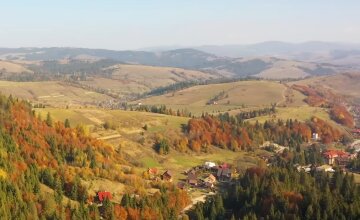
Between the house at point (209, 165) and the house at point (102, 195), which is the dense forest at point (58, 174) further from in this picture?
the house at point (209, 165)

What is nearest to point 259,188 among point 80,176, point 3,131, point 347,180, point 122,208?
point 347,180

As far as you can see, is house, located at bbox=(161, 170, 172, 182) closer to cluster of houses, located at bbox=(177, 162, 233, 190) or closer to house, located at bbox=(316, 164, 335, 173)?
cluster of houses, located at bbox=(177, 162, 233, 190)

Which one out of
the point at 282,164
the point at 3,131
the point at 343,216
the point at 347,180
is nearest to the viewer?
the point at 343,216

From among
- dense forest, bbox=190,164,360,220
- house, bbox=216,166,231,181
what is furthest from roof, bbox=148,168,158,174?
dense forest, bbox=190,164,360,220

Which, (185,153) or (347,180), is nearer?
(347,180)

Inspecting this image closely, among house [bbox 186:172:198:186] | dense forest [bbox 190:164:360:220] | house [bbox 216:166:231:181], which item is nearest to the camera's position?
dense forest [bbox 190:164:360:220]

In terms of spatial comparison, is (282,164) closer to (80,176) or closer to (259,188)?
(259,188)

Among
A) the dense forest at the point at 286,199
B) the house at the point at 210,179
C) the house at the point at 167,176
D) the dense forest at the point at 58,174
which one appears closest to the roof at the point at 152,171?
the house at the point at 167,176
